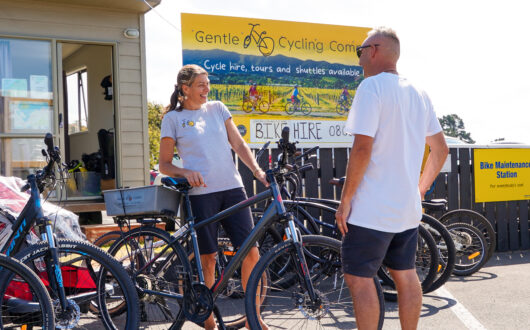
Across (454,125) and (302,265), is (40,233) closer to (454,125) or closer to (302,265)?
(302,265)

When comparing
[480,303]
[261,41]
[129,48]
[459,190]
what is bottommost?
[480,303]

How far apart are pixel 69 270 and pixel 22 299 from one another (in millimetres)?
344

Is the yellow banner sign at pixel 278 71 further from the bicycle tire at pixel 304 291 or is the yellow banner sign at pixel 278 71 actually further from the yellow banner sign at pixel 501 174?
the bicycle tire at pixel 304 291

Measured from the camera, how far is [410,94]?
292cm

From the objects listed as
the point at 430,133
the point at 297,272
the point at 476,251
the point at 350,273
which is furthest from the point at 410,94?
the point at 476,251

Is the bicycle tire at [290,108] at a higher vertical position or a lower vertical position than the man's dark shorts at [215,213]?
higher

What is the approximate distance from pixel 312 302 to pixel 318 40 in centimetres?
725

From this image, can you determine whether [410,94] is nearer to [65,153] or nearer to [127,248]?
[127,248]

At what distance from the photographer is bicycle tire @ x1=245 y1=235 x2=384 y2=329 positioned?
10.7 feet

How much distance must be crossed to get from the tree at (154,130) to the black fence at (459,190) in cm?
2270

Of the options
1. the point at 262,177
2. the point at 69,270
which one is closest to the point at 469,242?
the point at 262,177

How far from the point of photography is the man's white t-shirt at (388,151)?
9.27ft

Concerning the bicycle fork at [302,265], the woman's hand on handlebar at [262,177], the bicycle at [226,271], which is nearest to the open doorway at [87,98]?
the bicycle at [226,271]

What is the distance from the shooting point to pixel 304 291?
334cm
